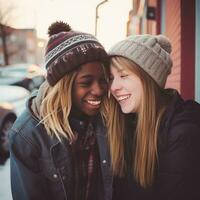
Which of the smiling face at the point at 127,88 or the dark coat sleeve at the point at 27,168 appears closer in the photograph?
the dark coat sleeve at the point at 27,168

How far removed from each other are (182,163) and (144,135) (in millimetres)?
361

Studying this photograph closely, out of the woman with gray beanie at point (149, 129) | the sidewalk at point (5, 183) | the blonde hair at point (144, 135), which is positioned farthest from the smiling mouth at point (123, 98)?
the sidewalk at point (5, 183)

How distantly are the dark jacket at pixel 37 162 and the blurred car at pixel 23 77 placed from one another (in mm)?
12739

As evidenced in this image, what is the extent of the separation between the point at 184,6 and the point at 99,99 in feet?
7.87

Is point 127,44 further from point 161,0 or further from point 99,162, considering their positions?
point 161,0

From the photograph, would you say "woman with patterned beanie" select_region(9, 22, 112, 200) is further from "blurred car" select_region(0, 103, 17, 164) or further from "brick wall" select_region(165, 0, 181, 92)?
"blurred car" select_region(0, 103, 17, 164)

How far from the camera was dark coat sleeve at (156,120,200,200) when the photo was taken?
2027 millimetres

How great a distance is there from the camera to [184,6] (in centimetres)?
431

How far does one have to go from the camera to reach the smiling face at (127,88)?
7.77 feet

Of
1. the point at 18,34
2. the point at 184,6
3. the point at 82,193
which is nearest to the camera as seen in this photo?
the point at 82,193

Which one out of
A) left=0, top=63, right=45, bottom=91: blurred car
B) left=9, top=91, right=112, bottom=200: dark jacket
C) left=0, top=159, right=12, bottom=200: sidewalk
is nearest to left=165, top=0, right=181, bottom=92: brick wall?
left=0, top=159, right=12, bottom=200: sidewalk

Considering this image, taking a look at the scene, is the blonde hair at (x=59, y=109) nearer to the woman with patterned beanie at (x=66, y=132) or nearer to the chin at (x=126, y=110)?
the woman with patterned beanie at (x=66, y=132)

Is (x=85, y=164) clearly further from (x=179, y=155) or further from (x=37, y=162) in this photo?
(x=179, y=155)

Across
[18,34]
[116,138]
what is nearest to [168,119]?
[116,138]
